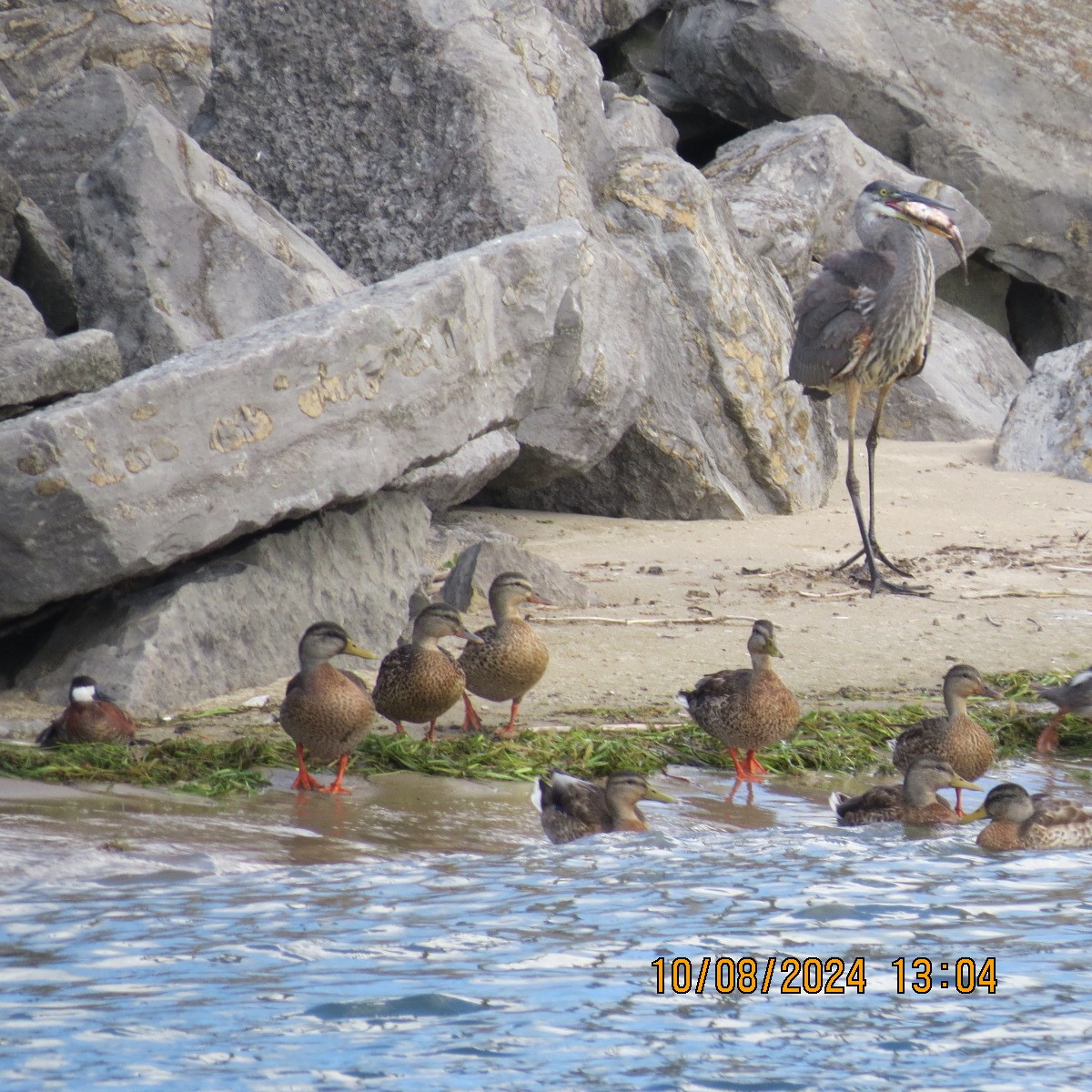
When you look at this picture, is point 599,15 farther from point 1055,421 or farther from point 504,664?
point 504,664

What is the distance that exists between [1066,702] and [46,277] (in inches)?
246

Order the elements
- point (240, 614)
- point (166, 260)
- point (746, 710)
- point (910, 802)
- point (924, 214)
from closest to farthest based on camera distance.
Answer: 1. point (910, 802)
2. point (746, 710)
3. point (240, 614)
4. point (166, 260)
5. point (924, 214)

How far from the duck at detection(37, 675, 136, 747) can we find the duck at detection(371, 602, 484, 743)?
999mm

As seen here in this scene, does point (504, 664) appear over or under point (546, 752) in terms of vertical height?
over

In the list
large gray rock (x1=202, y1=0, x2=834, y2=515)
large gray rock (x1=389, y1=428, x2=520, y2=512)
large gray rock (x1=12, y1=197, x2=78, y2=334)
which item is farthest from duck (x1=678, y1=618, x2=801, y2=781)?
large gray rock (x1=12, y1=197, x2=78, y2=334)

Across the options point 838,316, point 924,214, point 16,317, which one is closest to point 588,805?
point 16,317

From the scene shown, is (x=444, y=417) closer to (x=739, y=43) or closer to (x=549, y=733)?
(x=549, y=733)

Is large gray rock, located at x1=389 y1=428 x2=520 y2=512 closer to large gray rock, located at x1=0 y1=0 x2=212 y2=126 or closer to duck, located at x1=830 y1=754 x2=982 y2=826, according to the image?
duck, located at x1=830 y1=754 x2=982 y2=826

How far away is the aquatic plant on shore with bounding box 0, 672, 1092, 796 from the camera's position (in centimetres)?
598

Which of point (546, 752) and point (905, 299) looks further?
point (905, 299)

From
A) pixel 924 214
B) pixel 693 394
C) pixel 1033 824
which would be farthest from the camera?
pixel 693 394

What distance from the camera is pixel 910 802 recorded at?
5.96 meters

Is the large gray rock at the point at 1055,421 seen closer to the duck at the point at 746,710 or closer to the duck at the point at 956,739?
the duck at the point at 956,739

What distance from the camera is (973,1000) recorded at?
411 cm
